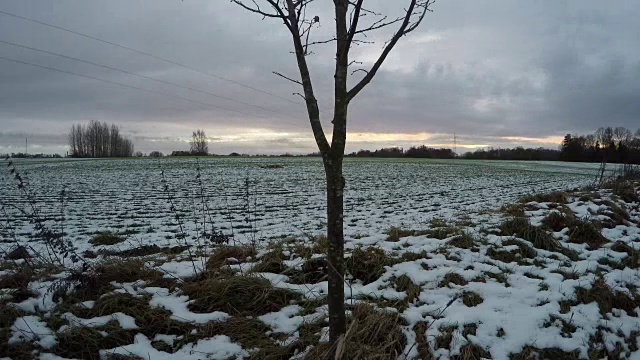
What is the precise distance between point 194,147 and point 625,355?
119 metres

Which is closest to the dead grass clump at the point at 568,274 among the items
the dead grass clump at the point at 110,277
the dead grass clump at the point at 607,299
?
the dead grass clump at the point at 607,299

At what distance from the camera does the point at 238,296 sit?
4.07 metres

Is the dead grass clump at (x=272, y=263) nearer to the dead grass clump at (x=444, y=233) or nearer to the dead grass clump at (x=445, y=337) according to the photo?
the dead grass clump at (x=445, y=337)

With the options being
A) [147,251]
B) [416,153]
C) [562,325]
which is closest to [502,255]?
[562,325]

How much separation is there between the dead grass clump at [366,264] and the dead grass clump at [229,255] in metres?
1.58

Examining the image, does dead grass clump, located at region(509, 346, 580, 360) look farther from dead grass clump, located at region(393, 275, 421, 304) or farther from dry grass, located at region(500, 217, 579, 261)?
dry grass, located at region(500, 217, 579, 261)

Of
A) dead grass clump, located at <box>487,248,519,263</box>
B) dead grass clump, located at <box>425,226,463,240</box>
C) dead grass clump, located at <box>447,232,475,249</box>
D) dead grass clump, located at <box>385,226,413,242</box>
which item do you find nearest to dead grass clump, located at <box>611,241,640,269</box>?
dead grass clump, located at <box>487,248,519,263</box>

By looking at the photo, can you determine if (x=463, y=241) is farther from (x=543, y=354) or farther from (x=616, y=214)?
(x=616, y=214)

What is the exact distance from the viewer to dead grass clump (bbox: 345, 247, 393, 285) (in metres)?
4.77

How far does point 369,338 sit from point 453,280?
5.88ft

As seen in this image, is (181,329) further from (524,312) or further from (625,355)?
(625,355)

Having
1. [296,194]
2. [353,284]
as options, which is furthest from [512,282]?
[296,194]

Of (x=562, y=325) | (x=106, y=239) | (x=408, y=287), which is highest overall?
(x=408, y=287)

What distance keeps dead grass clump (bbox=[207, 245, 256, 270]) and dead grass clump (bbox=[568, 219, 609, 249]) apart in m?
5.49
